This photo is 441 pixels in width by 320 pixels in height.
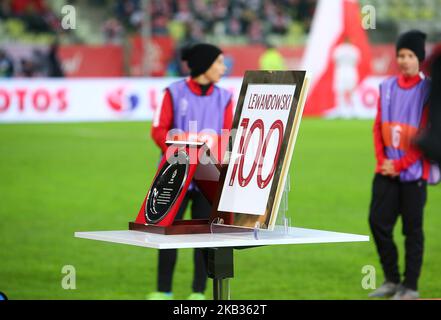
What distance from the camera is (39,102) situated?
29453 millimetres

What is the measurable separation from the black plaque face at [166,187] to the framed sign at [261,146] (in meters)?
0.20

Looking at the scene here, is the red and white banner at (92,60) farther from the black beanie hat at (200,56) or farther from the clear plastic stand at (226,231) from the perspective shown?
the clear plastic stand at (226,231)

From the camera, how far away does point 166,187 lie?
5.39m

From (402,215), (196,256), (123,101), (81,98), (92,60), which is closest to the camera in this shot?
(196,256)

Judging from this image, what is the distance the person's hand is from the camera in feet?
28.6

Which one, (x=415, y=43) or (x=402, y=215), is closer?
(x=415, y=43)

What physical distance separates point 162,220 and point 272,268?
18.4 feet

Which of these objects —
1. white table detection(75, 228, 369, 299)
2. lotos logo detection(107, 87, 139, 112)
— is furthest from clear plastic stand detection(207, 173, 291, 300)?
lotos logo detection(107, 87, 139, 112)

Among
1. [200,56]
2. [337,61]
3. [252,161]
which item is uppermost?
[200,56]

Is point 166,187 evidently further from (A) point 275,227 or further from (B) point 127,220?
(B) point 127,220

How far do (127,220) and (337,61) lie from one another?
1968cm

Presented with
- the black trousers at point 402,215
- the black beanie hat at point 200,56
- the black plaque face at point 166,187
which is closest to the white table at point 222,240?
the black plaque face at point 166,187

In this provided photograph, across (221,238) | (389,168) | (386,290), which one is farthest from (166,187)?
(386,290)

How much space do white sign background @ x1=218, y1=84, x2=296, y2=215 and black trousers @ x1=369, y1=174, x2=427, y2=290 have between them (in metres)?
3.65
